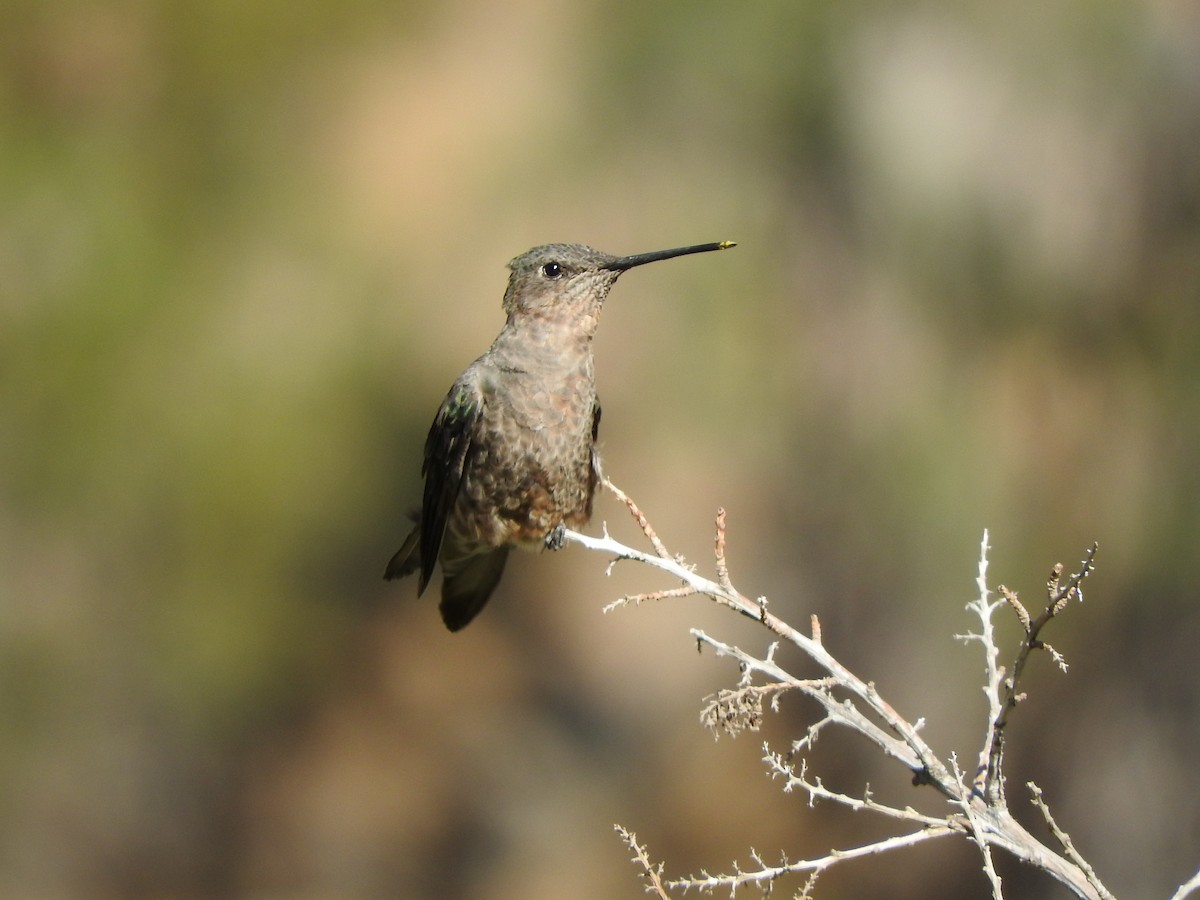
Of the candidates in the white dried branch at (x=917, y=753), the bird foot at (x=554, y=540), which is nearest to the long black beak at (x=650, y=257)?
the bird foot at (x=554, y=540)

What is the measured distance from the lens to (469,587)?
10.4 feet

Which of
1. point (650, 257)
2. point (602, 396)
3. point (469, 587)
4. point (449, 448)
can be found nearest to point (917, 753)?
point (650, 257)

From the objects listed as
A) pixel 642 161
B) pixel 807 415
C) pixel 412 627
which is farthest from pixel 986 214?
pixel 412 627

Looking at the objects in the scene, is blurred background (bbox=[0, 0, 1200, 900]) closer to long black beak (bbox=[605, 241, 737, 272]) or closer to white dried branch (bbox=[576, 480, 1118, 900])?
long black beak (bbox=[605, 241, 737, 272])

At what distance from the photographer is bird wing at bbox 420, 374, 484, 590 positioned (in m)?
2.89

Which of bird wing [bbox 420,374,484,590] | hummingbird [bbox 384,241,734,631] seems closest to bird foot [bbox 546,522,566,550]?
hummingbird [bbox 384,241,734,631]

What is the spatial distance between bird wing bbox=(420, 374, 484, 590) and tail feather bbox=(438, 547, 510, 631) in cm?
24

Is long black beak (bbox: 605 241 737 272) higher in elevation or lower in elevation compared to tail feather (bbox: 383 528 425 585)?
higher

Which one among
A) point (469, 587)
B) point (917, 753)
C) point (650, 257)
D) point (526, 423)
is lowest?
point (469, 587)

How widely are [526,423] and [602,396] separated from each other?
143 inches

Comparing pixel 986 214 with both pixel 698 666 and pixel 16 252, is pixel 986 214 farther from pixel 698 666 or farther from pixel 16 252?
pixel 16 252

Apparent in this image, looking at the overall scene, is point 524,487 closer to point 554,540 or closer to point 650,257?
point 554,540

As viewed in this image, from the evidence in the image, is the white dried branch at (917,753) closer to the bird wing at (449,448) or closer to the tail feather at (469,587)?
the bird wing at (449,448)

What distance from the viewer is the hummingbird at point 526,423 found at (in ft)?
9.32
